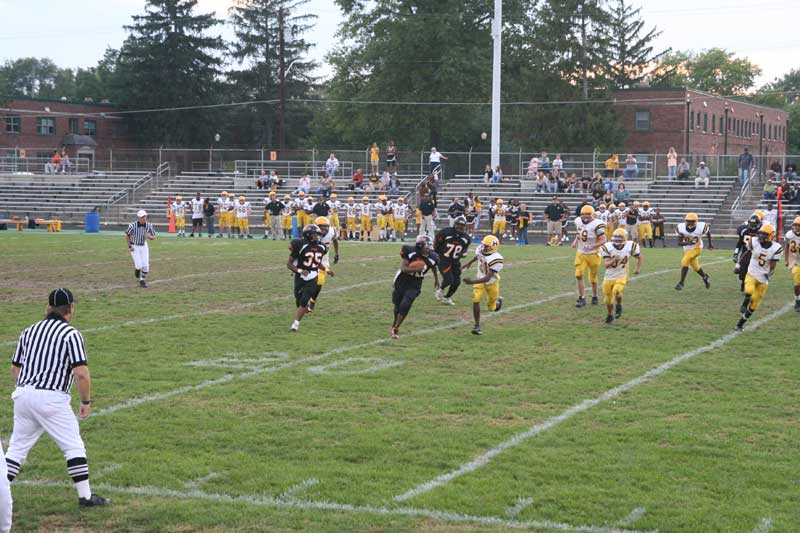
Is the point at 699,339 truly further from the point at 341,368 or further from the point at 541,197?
the point at 541,197

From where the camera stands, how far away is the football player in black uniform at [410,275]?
12.7 m

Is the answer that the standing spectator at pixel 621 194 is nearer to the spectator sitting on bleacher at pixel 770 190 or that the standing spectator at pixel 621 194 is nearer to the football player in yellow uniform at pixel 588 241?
the spectator sitting on bleacher at pixel 770 190

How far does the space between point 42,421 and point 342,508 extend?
1970mm

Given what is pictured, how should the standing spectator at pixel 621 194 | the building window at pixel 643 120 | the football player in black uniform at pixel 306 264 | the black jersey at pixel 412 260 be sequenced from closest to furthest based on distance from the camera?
the black jersey at pixel 412 260 < the football player in black uniform at pixel 306 264 < the standing spectator at pixel 621 194 < the building window at pixel 643 120

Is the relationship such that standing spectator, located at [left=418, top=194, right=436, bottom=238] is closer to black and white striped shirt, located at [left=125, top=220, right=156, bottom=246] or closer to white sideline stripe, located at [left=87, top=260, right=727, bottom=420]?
white sideline stripe, located at [left=87, top=260, right=727, bottom=420]

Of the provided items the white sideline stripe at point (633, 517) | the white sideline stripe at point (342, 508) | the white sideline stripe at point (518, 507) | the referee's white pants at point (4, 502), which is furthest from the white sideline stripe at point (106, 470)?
the white sideline stripe at point (633, 517)

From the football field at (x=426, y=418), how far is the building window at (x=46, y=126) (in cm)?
4694

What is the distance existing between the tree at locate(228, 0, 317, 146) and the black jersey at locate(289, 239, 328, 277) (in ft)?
175

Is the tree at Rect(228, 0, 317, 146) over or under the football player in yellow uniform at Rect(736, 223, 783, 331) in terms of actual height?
over

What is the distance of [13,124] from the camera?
2331 inches

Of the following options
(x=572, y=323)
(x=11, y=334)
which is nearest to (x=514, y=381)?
(x=572, y=323)

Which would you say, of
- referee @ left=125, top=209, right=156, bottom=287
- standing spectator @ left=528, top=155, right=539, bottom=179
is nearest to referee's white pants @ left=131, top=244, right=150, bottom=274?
referee @ left=125, top=209, right=156, bottom=287

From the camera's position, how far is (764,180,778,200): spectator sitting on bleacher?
3476cm

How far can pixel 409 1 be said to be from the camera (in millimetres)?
55656
